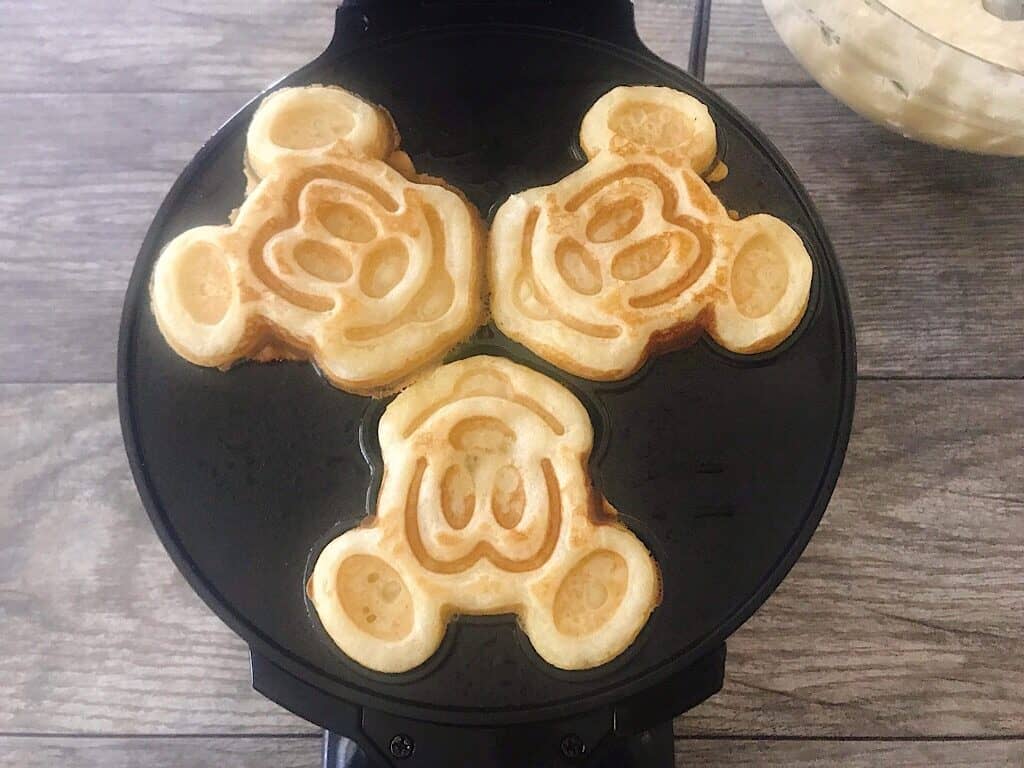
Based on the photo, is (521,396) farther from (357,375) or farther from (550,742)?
(550,742)

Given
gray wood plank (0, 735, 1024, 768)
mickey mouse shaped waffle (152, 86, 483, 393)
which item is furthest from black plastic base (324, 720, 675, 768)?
mickey mouse shaped waffle (152, 86, 483, 393)

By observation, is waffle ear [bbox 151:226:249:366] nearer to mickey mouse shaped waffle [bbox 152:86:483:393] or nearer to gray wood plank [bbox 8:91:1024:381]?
mickey mouse shaped waffle [bbox 152:86:483:393]

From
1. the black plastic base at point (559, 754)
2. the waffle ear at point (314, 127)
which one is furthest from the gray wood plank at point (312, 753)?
the waffle ear at point (314, 127)

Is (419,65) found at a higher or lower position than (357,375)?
higher

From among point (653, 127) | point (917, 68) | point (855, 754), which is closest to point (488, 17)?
point (653, 127)

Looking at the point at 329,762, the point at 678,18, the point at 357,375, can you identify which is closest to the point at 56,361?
the point at 357,375

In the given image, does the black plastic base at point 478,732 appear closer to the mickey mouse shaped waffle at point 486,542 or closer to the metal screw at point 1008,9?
the mickey mouse shaped waffle at point 486,542
